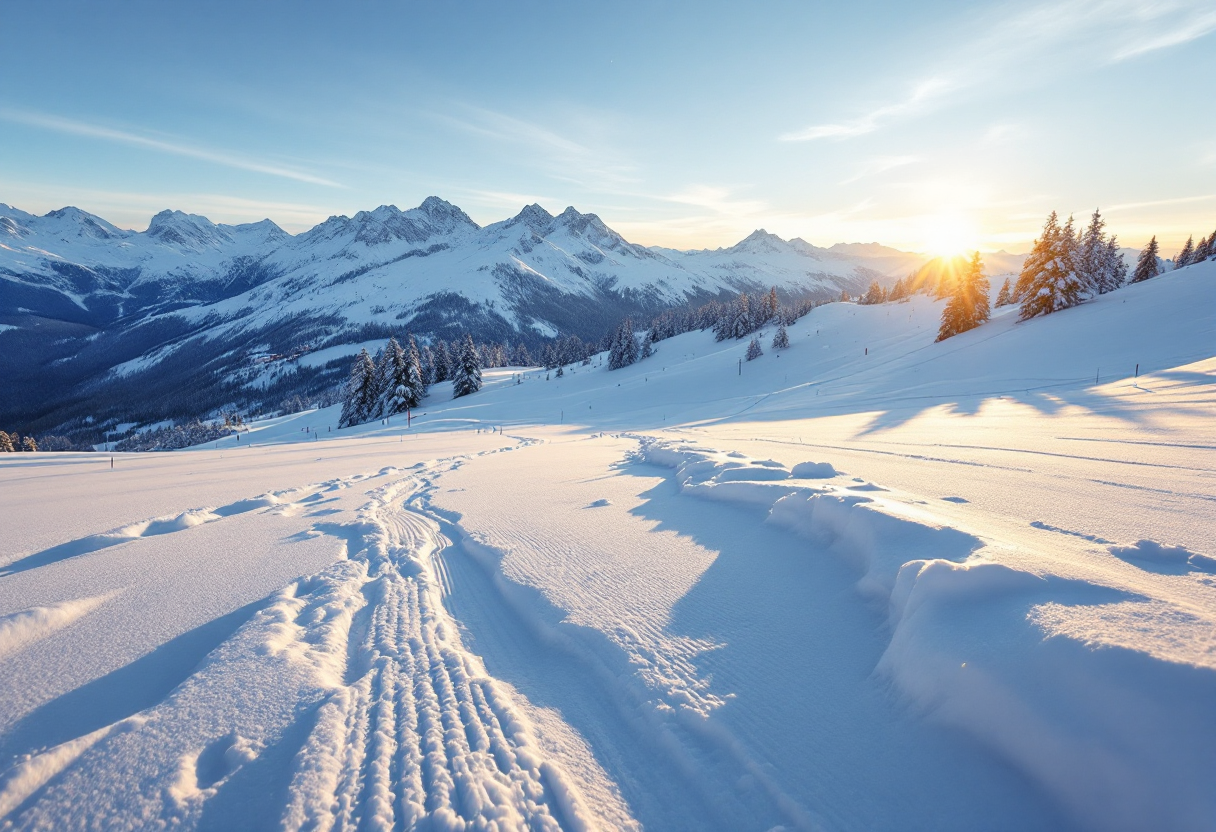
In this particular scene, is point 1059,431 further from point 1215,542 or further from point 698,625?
point 698,625

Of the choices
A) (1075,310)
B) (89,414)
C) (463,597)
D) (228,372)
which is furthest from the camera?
(228,372)

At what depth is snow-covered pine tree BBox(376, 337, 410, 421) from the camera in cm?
4781

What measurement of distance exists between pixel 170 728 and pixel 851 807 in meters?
3.91

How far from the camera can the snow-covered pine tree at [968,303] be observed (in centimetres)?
4128

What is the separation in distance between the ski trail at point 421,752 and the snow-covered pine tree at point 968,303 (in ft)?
163

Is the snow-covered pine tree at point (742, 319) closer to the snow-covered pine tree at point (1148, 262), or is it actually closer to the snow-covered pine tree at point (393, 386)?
the snow-covered pine tree at point (1148, 262)

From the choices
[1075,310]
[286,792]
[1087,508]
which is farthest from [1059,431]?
[1075,310]

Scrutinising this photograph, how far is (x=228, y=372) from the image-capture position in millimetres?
164500

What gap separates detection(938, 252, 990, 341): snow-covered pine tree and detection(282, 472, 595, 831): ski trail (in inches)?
1957

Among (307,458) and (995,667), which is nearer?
(995,667)

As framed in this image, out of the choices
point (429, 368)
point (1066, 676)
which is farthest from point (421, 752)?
point (429, 368)

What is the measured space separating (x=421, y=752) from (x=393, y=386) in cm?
5027

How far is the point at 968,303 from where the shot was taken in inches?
1624

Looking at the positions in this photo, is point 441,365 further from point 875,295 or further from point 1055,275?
point 875,295
